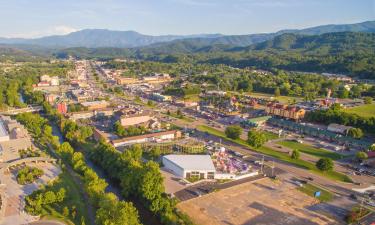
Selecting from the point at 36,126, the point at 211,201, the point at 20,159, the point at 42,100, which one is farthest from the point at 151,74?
the point at 211,201

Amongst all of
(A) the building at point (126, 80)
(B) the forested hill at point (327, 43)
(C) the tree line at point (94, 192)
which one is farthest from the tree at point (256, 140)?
(B) the forested hill at point (327, 43)

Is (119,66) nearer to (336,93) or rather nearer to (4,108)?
(4,108)

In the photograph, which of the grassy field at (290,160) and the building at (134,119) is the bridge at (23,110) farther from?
the grassy field at (290,160)

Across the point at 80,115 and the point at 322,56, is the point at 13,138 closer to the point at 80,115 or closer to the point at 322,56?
the point at 80,115

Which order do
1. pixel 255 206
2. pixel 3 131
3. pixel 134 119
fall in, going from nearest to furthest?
pixel 255 206 < pixel 3 131 < pixel 134 119

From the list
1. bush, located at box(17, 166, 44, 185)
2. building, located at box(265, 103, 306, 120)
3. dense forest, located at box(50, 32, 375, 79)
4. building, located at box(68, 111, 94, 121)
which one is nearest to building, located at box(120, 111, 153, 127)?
building, located at box(68, 111, 94, 121)

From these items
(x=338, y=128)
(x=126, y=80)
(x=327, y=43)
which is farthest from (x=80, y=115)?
(x=327, y=43)

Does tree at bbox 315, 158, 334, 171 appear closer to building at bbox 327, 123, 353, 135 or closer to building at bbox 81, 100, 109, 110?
building at bbox 327, 123, 353, 135
